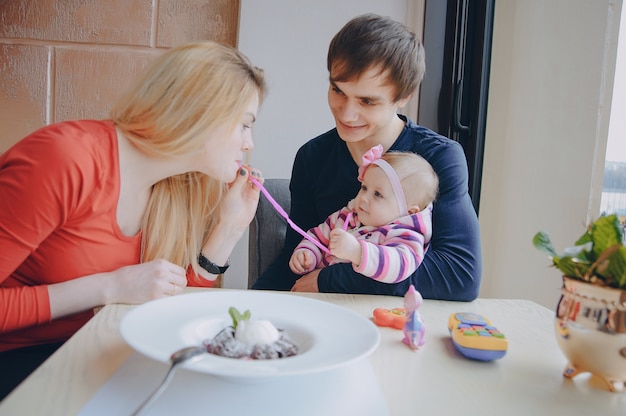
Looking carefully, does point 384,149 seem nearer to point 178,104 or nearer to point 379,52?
point 379,52

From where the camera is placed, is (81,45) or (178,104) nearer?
(178,104)

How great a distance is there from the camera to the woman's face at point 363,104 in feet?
4.42

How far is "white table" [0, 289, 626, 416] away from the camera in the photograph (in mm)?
561

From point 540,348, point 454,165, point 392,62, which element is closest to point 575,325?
point 540,348

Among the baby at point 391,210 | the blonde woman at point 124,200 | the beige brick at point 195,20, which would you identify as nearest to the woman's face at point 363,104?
the baby at point 391,210

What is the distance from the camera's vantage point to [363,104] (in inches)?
54.4

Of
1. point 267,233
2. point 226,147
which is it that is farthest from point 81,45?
point 226,147

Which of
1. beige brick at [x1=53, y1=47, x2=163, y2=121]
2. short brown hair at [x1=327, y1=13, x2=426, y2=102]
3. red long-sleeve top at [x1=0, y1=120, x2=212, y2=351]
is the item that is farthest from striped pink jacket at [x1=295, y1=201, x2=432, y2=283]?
beige brick at [x1=53, y1=47, x2=163, y2=121]

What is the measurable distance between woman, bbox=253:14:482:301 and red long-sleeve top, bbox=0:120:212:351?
489mm

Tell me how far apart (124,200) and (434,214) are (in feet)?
2.45

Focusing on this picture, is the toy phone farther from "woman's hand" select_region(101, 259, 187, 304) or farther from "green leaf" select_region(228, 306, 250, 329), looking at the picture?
"woman's hand" select_region(101, 259, 187, 304)

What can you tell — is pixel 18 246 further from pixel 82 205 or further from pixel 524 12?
pixel 524 12

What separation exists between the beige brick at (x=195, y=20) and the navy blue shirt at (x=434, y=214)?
3.08 ft

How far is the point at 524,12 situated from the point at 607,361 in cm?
172
